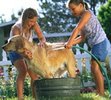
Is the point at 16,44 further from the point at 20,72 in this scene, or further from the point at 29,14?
the point at 20,72

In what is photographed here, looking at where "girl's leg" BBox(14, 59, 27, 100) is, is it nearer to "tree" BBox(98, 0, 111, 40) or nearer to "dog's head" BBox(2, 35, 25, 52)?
"dog's head" BBox(2, 35, 25, 52)

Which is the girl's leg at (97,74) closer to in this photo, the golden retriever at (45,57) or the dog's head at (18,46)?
the golden retriever at (45,57)

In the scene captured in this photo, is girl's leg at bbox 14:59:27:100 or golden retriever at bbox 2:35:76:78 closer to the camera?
golden retriever at bbox 2:35:76:78

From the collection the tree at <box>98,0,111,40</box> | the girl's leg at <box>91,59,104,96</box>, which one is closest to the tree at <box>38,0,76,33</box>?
the tree at <box>98,0,111,40</box>

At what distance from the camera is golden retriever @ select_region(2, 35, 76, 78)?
5105 mm

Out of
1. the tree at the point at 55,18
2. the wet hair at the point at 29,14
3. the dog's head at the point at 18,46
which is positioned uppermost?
the wet hair at the point at 29,14

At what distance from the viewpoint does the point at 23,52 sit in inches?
202

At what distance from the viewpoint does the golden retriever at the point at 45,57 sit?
5.11 meters

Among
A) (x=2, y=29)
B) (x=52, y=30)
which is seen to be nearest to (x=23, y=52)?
(x=2, y=29)

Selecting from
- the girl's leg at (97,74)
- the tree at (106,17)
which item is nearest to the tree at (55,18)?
the tree at (106,17)

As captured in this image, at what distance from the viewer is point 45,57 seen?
17.4 feet

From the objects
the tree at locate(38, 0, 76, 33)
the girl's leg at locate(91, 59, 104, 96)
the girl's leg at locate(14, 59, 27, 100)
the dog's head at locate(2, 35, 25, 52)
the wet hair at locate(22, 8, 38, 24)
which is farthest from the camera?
the tree at locate(38, 0, 76, 33)

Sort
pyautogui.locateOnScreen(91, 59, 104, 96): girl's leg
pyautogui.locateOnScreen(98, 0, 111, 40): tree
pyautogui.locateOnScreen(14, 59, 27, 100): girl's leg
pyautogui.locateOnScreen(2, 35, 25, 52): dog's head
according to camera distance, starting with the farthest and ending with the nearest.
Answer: pyautogui.locateOnScreen(98, 0, 111, 40): tree, pyautogui.locateOnScreen(91, 59, 104, 96): girl's leg, pyautogui.locateOnScreen(14, 59, 27, 100): girl's leg, pyautogui.locateOnScreen(2, 35, 25, 52): dog's head

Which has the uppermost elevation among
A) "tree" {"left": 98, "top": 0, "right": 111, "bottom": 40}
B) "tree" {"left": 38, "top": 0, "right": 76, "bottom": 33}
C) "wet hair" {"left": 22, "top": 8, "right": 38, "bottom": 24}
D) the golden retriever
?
"wet hair" {"left": 22, "top": 8, "right": 38, "bottom": 24}
